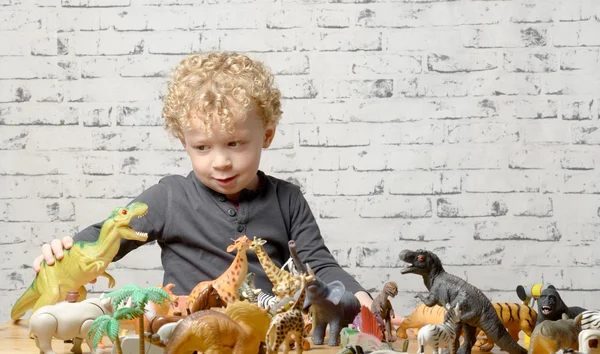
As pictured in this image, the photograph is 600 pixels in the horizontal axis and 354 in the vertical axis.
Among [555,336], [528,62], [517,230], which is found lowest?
[517,230]

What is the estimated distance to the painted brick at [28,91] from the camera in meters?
3.17

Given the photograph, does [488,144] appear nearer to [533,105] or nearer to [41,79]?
[533,105]

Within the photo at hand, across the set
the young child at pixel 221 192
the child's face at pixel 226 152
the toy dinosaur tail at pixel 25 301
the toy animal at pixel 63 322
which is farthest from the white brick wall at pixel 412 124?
the toy animal at pixel 63 322

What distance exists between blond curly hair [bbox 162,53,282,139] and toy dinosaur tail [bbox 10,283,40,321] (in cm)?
42

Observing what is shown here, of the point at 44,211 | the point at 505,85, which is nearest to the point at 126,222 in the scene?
the point at 44,211

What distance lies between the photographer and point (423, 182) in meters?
3.11

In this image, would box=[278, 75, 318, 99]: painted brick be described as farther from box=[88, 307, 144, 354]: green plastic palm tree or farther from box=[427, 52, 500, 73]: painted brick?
box=[88, 307, 144, 354]: green plastic palm tree

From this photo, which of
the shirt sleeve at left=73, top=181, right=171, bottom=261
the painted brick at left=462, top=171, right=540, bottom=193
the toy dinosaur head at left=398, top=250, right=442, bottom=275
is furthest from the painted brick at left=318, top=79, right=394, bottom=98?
the toy dinosaur head at left=398, top=250, right=442, bottom=275

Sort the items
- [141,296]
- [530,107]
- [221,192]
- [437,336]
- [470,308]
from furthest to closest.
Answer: [530,107]
[221,192]
[470,308]
[437,336]
[141,296]

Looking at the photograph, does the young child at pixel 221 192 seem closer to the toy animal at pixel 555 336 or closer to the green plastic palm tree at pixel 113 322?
the toy animal at pixel 555 336

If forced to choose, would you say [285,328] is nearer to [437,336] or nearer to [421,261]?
[437,336]

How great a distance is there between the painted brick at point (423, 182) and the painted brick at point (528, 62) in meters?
0.45

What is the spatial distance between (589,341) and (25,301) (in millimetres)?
893

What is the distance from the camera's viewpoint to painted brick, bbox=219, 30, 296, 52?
3113mm
